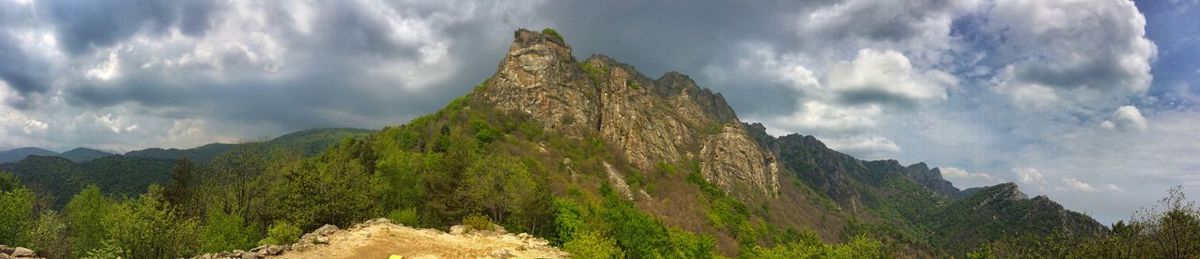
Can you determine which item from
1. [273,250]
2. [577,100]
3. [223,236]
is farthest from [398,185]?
[577,100]

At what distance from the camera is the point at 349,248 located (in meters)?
32.4

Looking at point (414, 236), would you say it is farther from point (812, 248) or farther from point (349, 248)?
point (812, 248)

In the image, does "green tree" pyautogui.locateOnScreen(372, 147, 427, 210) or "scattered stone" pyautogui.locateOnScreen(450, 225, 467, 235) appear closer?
"scattered stone" pyautogui.locateOnScreen(450, 225, 467, 235)

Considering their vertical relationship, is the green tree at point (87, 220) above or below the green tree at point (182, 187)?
below

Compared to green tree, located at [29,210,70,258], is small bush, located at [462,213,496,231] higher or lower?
higher

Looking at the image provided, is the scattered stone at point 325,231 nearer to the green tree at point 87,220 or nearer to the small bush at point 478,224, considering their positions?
the small bush at point 478,224

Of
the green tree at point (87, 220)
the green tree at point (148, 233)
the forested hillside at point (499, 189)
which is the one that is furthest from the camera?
the green tree at point (87, 220)

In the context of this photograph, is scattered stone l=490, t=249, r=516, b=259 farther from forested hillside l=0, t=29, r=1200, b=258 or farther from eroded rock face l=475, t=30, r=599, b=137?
eroded rock face l=475, t=30, r=599, b=137

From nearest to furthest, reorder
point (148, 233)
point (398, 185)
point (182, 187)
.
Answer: point (148, 233)
point (398, 185)
point (182, 187)

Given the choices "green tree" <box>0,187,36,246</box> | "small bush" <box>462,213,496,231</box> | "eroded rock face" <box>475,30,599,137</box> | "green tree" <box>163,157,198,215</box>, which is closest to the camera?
"green tree" <box>0,187,36,246</box>

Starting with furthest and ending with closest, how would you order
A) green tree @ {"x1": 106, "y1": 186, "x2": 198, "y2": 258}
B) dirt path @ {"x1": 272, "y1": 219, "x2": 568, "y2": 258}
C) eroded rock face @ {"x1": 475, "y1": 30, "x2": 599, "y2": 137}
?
eroded rock face @ {"x1": 475, "y1": 30, "x2": 599, "y2": 137} → green tree @ {"x1": 106, "y1": 186, "x2": 198, "y2": 258} → dirt path @ {"x1": 272, "y1": 219, "x2": 568, "y2": 258}

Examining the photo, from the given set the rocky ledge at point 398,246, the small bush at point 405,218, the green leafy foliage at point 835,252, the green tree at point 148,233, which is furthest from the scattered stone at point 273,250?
the green leafy foliage at point 835,252

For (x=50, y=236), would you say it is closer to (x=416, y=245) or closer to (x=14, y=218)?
(x=14, y=218)

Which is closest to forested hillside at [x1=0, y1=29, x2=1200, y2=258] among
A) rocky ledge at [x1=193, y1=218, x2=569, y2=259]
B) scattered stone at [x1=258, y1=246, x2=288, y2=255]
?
rocky ledge at [x1=193, y1=218, x2=569, y2=259]
